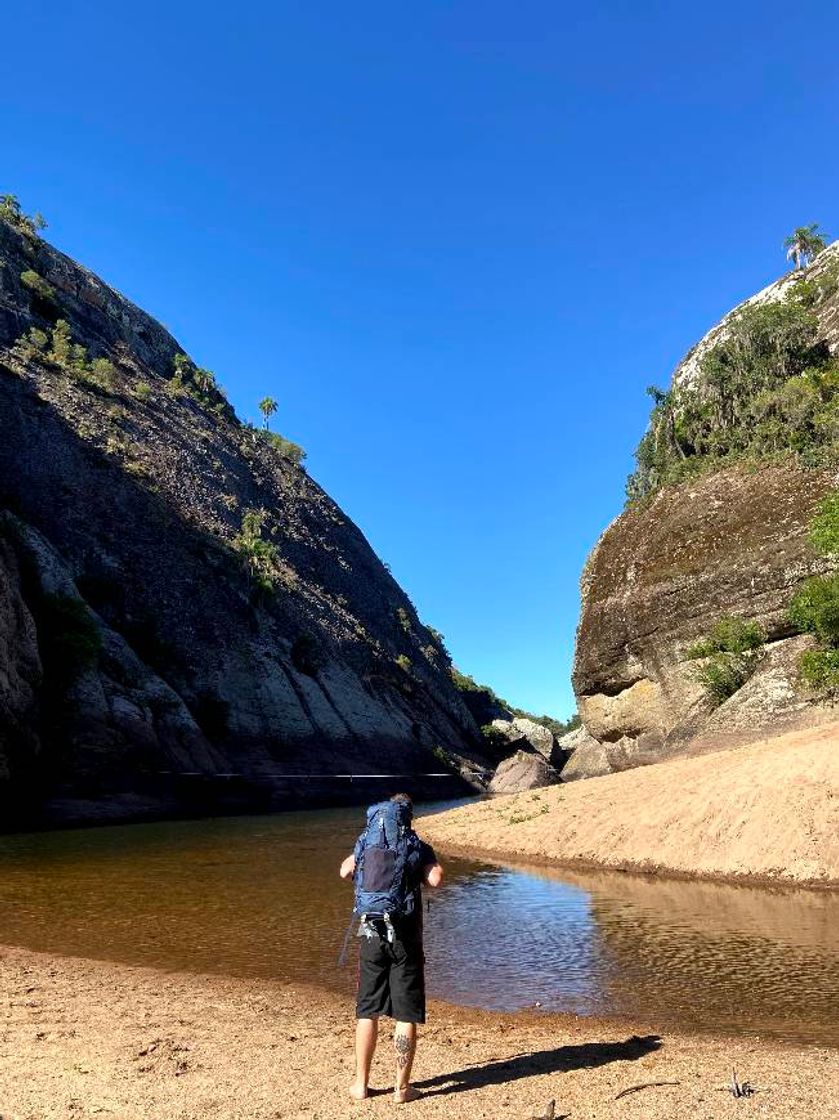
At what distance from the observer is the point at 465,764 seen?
7919cm

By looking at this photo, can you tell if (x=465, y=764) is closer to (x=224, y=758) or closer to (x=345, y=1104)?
(x=224, y=758)

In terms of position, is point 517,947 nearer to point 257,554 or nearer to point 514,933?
point 514,933

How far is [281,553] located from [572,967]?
74787 mm

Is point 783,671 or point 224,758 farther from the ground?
point 783,671

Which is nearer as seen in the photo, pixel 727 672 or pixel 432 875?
pixel 432 875

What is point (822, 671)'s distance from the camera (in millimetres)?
26125

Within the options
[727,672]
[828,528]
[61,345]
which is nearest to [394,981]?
[828,528]

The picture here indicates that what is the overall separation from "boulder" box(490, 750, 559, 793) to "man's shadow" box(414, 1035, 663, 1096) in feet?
161

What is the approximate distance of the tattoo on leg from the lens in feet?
19.9

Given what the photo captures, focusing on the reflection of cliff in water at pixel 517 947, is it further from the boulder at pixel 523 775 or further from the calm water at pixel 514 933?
the boulder at pixel 523 775

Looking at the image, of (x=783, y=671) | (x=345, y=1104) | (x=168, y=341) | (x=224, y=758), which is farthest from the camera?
(x=168, y=341)

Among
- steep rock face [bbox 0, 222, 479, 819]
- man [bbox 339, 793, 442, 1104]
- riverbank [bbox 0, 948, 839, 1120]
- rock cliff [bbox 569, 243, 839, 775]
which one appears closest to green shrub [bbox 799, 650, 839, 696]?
rock cliff [bbox 569, 243, 839, 775]

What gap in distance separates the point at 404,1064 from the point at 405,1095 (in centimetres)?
21

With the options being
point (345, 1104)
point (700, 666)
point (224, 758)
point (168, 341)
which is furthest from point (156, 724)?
point (168, 341)
